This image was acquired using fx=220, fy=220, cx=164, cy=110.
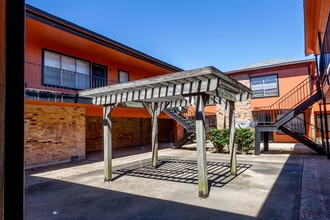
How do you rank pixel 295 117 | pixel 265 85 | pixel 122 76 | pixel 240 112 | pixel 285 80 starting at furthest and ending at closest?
pixel 240 112 → pixel 265 85 → pixel 285 80 → pixel 122 76 → pixel 295 117

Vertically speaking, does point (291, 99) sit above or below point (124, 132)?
above

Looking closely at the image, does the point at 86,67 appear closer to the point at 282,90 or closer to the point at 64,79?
the point at 64,79

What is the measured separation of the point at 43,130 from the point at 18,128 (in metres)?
10.5

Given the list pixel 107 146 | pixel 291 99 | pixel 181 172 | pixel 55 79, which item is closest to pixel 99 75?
pixel 55 79

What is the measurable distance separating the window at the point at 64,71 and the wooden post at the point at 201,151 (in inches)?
281

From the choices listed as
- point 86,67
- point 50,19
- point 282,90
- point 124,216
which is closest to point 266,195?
point 124,216

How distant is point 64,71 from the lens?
34.5 ft

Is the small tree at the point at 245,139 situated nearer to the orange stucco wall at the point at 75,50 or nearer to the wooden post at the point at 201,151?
the orange stucco wall at the point at 75,50

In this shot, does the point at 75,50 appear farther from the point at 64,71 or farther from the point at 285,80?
the point at 285,80

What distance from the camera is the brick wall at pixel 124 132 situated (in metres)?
16.3

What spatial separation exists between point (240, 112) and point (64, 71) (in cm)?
1373

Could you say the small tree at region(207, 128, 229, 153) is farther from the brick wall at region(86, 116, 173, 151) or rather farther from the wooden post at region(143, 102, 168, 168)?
the brick wall at region(86, 116, 173, 151)

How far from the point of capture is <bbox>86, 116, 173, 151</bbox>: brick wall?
16.3 m

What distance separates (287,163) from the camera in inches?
373
